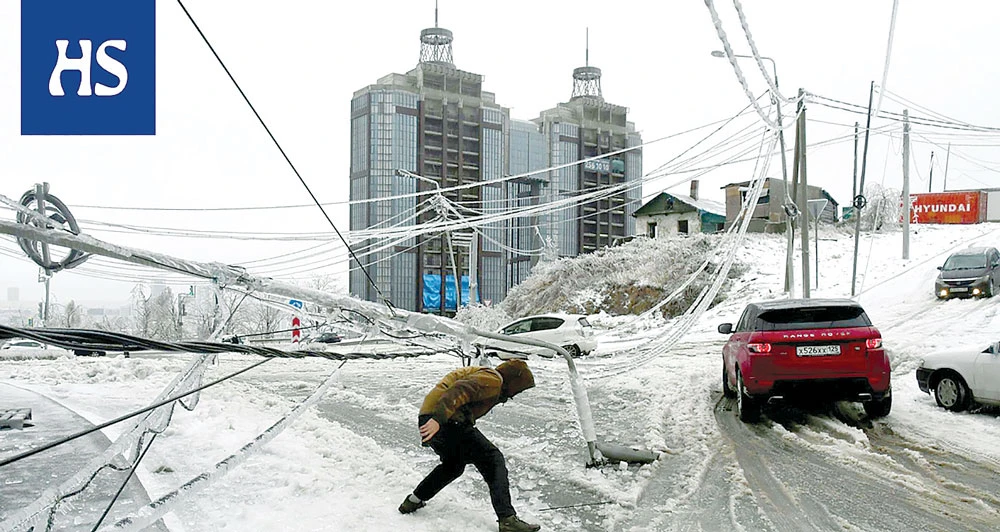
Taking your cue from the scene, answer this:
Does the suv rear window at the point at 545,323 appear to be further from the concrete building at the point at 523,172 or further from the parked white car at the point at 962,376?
the concrete building at the point at 523,172

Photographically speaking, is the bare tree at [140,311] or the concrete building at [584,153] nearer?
the bare tree at [140,311]

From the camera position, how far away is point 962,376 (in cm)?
953

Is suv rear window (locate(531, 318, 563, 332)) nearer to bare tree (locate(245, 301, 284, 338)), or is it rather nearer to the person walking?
bare tree (locate(245, 301, 284, 338))

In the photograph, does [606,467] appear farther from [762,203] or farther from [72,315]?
[762,203]

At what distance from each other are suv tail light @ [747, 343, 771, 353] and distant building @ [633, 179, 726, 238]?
136 feet

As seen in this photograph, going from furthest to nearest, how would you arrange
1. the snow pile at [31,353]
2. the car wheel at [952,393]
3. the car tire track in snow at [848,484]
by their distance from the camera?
the snow pile at [31,353] → the car wheel at [952,393] → the car tire track in snow at [848,484]

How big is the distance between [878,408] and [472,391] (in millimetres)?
6475

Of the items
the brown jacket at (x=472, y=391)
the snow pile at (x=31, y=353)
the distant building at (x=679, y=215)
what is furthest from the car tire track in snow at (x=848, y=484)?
the distant building at (x=679, y=215)

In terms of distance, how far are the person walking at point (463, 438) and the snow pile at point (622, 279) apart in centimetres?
2747

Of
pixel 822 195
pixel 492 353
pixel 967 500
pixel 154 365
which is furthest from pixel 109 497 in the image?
pixel 822 195

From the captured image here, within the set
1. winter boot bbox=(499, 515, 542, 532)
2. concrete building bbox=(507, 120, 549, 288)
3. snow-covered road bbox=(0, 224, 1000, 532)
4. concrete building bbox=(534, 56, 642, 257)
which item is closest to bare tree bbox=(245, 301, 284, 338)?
snow-covered road bbox=(0, 224, 1000, 532)

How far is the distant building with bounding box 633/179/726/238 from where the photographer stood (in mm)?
50625

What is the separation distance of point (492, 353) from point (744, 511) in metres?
2.89

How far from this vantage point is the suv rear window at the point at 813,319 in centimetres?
875
